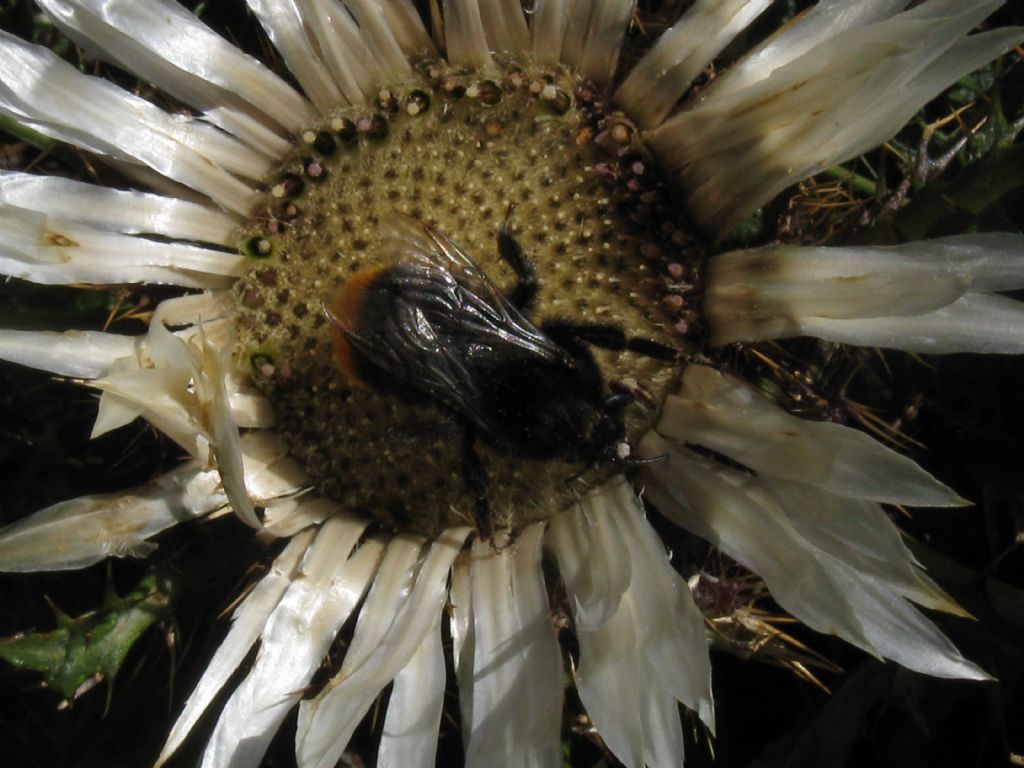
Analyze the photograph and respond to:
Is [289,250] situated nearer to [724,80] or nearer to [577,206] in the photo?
[577,206]

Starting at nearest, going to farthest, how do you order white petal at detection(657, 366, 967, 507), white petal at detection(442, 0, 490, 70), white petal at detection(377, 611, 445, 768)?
white petal at detection(657, 366, 967, 507), white petal at detection(377, 611, 445, 768), white petal at detection(442, 0, 490, 70)

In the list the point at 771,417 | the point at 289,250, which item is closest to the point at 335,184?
the point at 289,250

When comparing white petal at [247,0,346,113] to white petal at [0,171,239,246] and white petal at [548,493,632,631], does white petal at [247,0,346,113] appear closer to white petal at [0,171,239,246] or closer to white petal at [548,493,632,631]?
white petal at [0,171,239,246]

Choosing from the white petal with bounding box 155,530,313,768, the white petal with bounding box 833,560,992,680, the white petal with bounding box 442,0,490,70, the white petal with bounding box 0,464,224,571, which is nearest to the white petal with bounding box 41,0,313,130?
the white petal with bounding box 442,0,490,70

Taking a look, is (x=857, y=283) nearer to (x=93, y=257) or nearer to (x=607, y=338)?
(x=607, y=338)

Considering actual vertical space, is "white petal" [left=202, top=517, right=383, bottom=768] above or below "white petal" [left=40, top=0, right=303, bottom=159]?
below

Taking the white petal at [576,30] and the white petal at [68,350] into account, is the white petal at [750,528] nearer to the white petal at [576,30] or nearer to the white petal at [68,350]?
the white petal at [576,30]

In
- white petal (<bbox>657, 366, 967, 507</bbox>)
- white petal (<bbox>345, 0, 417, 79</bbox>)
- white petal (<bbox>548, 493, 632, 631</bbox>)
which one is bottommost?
white petal (<bbox>548, 493, 632, 631</bbox>)
